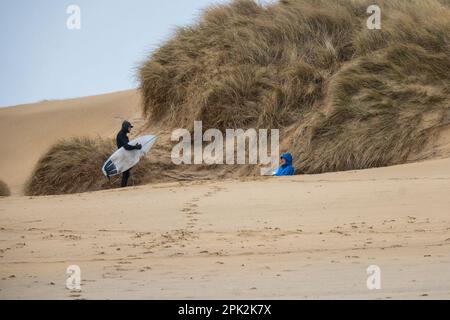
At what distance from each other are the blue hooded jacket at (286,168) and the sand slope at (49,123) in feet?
34.6

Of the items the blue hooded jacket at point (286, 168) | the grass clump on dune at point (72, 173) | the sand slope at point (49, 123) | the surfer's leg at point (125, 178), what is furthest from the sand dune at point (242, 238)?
the sand slope at point (49, 123)

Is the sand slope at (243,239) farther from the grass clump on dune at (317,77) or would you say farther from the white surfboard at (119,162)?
the white surfboard at (119,162)

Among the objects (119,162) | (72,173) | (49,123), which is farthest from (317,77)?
(49,123)

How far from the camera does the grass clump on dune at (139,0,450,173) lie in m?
13.7

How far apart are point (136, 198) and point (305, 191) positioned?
1.96 meters

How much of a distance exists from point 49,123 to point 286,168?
52.2 ft

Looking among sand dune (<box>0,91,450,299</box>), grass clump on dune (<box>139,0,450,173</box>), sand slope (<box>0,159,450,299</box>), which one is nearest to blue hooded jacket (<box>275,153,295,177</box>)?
grass clump on dune (<box>139,0,450,173</box>)

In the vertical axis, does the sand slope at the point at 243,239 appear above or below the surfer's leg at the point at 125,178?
below

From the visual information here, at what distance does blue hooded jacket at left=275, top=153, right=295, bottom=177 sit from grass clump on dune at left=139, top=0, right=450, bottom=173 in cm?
91

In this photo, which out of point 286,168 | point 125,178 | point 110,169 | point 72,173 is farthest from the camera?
point 72,173

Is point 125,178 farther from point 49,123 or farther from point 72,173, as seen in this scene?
point 49,123

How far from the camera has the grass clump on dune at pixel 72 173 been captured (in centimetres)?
1437

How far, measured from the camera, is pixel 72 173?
14430 mm

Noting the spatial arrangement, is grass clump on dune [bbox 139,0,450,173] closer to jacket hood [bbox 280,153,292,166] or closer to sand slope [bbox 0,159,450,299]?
jacket hood [bbox 280,153,292,166]
